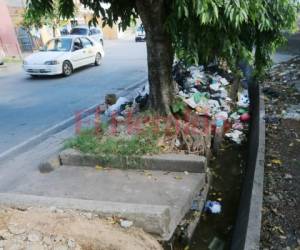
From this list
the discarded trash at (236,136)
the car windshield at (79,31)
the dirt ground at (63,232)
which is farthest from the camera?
the car windshield at (79,31)

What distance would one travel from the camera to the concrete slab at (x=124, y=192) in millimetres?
3465

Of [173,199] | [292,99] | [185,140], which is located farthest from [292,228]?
[292,99]

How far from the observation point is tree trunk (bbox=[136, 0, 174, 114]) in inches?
201

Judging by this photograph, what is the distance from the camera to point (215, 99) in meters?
7.86

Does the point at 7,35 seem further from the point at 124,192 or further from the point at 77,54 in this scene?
the point at 124,192

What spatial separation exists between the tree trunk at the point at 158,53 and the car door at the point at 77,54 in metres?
9.35

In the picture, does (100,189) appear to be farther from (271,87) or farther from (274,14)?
(271,87)

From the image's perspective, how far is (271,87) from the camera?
9742 mm

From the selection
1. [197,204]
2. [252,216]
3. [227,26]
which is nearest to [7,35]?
[227,26]

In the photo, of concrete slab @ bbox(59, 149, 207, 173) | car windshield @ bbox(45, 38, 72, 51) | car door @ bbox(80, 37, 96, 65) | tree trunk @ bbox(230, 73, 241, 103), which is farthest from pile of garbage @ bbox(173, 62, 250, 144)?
car door @ bbox(80, 37, 96, 65)

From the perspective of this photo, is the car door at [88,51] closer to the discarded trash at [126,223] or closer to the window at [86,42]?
the window at [86,42]

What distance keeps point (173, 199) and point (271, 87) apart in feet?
22.0

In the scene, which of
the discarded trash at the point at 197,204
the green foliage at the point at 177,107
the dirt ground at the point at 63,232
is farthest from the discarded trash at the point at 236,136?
the dirt ground at the point at 63,232

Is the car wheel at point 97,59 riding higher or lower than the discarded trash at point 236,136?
lower
